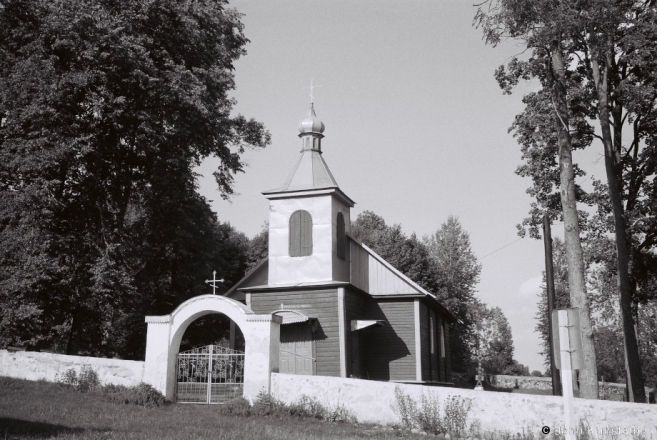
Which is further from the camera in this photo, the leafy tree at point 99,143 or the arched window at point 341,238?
the arched window at point 341,238

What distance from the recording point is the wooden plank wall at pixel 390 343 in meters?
23.3

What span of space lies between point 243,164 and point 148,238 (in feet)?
16.0

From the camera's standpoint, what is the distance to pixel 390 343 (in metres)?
23.7

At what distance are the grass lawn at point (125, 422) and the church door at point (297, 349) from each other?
573 centimetres

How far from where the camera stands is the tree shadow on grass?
9.69 m

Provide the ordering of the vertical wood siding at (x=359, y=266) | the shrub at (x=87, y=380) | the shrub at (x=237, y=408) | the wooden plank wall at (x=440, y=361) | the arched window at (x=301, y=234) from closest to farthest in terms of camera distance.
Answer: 1. the shrub at (x=237, y=408)
2. the shrub at (x=87, y=380)
3. the arched window at (x=301, y=234)
4. the vertical wood siding at (x=359, y=266)
5. the wooden plank wall at (x=440, y=361)

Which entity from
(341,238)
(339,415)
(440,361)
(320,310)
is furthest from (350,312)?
(440,361)

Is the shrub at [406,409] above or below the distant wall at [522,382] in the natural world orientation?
above

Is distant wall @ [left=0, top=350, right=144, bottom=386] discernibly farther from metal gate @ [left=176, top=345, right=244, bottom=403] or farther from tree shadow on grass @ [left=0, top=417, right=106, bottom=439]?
tree shadow on grass @ [left=0, top=417, right=106, bottom=439]

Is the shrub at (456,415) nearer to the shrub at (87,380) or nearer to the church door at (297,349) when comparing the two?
the church door at (297,349)

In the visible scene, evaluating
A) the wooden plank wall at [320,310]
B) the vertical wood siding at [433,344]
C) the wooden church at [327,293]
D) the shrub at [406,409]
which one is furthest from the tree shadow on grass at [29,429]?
the vertical wood siding at [433,344]

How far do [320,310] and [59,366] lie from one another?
27.2ft

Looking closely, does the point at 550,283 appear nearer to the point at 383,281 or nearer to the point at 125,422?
the point at 125,422

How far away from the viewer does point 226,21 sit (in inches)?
923
